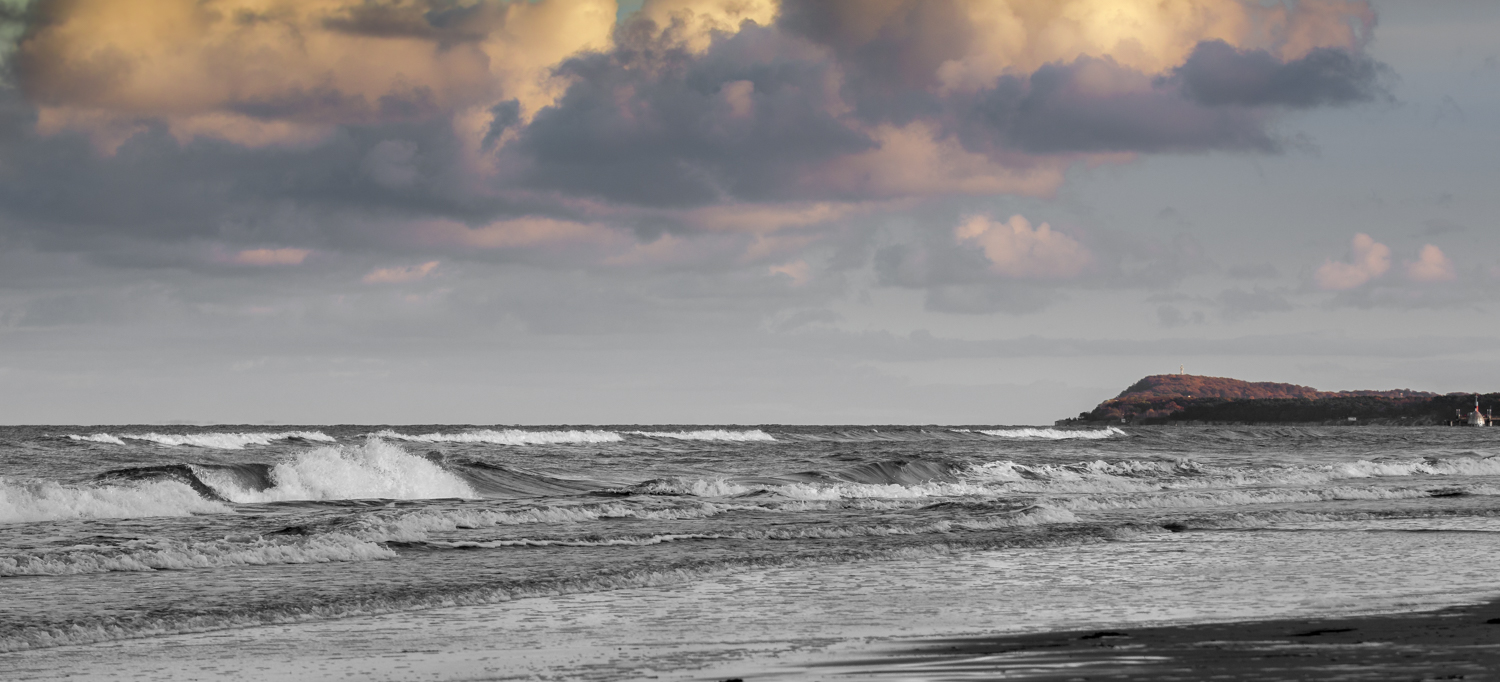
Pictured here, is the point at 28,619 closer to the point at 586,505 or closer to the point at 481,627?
the point at 481,627

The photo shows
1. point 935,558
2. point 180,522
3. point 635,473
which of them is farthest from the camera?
point 635,473

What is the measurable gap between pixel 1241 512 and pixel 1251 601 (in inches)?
477

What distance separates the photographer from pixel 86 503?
2122 centimetres

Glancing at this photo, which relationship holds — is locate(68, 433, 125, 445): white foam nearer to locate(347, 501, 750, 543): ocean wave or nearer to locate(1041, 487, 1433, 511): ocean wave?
locate(347, 501, 750, 543): ocean wave

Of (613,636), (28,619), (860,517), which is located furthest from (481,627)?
(860,517)

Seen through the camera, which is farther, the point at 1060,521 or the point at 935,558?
the point at 1060,521

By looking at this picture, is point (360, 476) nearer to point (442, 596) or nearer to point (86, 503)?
point (86, 503)

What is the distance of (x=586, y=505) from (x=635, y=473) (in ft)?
45.0

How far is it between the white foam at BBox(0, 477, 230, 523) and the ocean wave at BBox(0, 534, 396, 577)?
20.9 feet

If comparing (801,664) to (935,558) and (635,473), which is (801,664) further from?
(635,473)

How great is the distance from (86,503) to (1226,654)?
1960cm

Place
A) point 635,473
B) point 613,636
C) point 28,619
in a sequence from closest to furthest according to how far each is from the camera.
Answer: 1. point 613,636
2. point 28,619
3. point 635,473

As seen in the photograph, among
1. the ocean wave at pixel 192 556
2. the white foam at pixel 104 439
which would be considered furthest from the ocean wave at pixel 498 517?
the white foam at pixel 104 439

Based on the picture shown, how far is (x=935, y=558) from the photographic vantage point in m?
14.8
